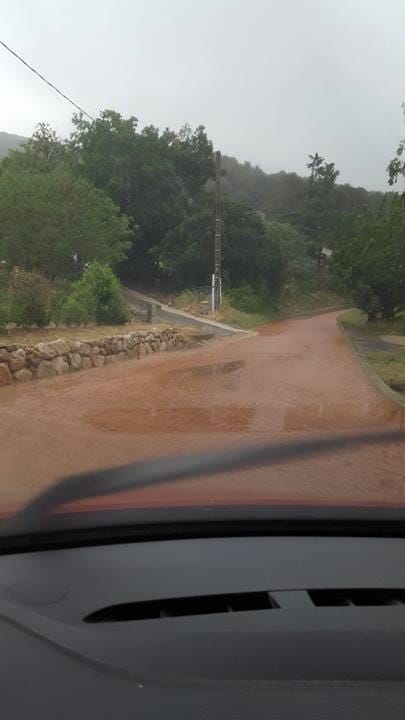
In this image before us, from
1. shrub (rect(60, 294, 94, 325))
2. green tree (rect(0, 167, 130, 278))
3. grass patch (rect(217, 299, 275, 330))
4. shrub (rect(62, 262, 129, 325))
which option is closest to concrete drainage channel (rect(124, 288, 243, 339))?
grass patch (rect(217, 299, 275, 330))

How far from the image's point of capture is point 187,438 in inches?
309

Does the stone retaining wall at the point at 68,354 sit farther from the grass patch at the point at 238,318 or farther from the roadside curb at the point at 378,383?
the grass patch at the point at 238,318

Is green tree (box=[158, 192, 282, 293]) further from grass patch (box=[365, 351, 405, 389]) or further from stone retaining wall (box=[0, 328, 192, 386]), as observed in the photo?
stone retaining wall (box=[0, 328, 192, 386])

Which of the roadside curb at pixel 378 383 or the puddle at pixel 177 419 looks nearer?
the puddle at pixel 177 419

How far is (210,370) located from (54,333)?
3768 mm

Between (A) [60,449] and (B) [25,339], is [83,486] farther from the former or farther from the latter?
(B) [25,339]

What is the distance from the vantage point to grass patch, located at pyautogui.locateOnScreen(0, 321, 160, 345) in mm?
15422

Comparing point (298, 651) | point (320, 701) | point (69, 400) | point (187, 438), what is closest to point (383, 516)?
point (298, 651)

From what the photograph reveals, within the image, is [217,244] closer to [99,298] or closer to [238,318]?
[238,318]

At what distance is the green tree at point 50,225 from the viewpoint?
99.8 feet

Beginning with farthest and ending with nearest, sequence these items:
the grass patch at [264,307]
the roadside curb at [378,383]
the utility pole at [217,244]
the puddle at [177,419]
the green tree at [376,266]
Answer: the grass patch at [264,307] < the utility pole at [217,244] < the green tree at [376,266] < the roadside curb at [378,383] < the puddle at [177,419]

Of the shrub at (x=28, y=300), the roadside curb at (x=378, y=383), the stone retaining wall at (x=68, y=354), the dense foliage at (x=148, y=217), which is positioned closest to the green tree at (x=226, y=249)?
the dense foliage at (x=148, y=217)

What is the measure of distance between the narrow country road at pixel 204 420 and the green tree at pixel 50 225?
46.6ft

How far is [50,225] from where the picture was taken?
30938 mm
